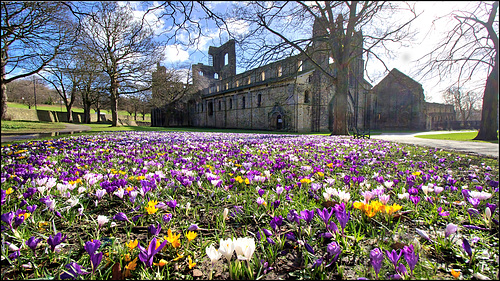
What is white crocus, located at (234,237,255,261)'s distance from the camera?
1018mm

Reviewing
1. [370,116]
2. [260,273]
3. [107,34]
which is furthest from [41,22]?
[370,116]

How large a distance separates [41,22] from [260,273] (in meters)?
12.3

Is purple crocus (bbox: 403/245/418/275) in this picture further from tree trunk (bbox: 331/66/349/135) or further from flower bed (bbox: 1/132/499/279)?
tree trunk (bbox: 331/66/349/135)

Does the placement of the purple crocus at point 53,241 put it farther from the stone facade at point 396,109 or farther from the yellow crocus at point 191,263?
the stone facade at point 396,109

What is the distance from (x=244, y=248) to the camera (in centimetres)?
106

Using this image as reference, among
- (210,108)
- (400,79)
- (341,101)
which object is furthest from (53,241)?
(210,108)

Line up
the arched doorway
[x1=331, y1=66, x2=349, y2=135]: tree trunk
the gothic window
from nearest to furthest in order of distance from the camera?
[x1=331, y1=66, x2=349, y2=135]: tree trunk, the arched doorway, the gothic window

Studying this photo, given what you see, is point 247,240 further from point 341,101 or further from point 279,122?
point 279,122

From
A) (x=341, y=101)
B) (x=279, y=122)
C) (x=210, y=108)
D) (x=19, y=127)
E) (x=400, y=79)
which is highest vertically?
(x=210, y=108)

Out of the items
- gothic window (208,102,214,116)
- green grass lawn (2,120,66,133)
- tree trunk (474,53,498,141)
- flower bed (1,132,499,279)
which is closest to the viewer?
flower bed (1,132,499,279)

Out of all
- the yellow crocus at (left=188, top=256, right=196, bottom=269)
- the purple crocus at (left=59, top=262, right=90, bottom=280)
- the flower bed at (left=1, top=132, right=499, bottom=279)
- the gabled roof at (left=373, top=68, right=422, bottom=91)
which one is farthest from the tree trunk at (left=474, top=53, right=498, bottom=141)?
the purple crocus at (left=59, top=262, right=90, bottom=280)

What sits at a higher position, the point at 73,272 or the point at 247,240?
the point at 247,240

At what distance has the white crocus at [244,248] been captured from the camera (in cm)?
102

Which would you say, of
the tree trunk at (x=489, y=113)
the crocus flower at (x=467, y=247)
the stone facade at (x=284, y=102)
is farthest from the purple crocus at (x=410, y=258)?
the stone facade at (x=284, y=102)
